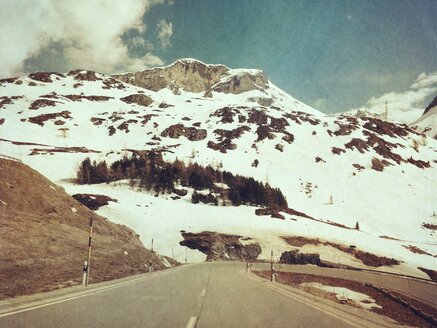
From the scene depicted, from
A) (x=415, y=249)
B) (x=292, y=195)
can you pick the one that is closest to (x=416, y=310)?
(x=415, y=249)

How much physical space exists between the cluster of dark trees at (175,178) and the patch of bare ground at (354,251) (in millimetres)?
37257

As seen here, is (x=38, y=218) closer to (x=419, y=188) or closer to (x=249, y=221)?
(x=249, y=221)

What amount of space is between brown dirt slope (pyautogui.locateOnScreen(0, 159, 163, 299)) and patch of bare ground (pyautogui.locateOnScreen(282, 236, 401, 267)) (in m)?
50.7

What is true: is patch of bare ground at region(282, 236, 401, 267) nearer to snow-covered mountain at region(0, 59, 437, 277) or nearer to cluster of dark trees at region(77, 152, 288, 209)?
snow-covered mountain at region(0, 59, 437, 277)

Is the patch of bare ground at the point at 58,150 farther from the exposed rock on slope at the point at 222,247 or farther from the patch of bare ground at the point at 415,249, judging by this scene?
the patch of bare ground at the point at 415,249

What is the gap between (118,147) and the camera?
191375 millimetres

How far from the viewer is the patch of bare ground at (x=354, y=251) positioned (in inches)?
3226

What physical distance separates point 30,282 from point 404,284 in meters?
37.6

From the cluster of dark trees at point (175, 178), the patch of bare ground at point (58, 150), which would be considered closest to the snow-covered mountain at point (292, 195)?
the patch of bare ground at point (58, 150)

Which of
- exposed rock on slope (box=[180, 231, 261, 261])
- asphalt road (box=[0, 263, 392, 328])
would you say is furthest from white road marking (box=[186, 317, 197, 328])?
exposed rock on slope (box=[180, 231, 261, 261])

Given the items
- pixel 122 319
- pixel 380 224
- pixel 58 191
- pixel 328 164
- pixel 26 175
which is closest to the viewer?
pixel 122 319

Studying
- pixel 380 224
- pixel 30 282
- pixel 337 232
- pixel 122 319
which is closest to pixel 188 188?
pixel 337 232

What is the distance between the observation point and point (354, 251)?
87.8m

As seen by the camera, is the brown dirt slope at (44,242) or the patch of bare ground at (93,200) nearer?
the brown dirt slope at (44,242)
